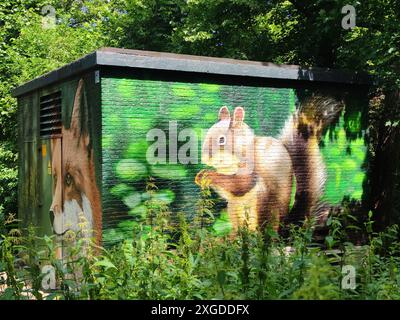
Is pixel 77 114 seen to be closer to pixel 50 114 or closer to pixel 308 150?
pixel 50 114

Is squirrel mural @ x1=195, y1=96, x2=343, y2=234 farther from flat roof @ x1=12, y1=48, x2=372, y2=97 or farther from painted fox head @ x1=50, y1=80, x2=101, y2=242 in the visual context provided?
painted fox head @ x1=50, y1=80, x2=101, y2=242

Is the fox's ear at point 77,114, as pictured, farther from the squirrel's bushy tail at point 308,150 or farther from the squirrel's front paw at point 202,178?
the squirrel's bushy tail at point 308,150

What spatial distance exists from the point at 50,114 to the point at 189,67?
2.62 m

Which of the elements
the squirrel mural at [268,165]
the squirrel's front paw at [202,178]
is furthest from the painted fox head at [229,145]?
the squirrel's front paw at [202,178]

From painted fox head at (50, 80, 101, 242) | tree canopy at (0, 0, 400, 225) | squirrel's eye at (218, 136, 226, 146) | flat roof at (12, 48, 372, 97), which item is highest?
tree canopy at (0, 0, 400, 225)

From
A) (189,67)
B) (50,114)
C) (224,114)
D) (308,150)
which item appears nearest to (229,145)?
(224,114)

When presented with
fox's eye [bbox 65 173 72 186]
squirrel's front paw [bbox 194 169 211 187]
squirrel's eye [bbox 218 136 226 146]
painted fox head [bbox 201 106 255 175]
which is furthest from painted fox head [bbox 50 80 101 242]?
squirrel's eye [bbox 218 136 226 146]

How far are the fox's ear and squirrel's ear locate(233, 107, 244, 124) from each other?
221cm

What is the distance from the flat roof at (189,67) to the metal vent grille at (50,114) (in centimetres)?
24

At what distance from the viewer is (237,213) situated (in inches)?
285

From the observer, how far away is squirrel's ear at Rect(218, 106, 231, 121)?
7145 mm

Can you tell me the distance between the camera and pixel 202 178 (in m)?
6.97
